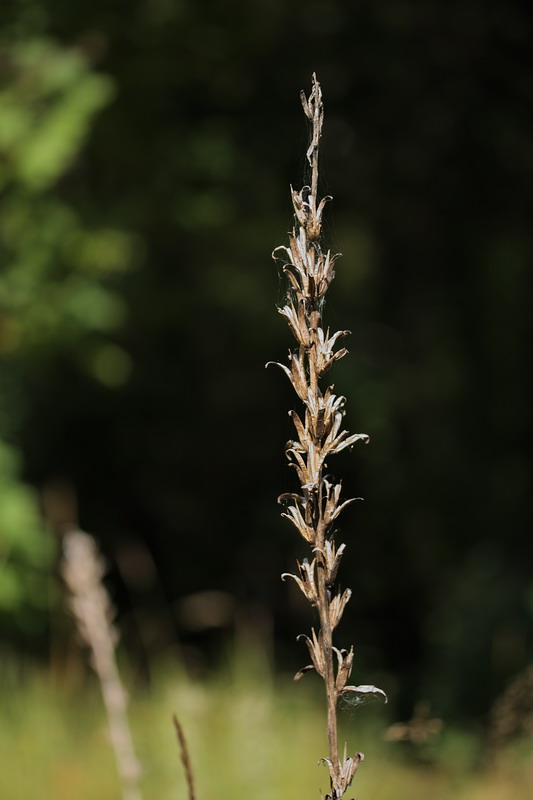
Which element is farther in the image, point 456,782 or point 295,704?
point 295,704

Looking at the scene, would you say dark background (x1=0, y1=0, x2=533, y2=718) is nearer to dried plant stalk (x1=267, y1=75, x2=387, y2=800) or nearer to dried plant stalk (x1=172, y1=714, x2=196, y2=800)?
dried plant stalk (x1=172, y1=714, x2=196, y2=800)

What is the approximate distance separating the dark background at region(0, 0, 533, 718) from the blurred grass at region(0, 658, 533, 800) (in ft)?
1.35

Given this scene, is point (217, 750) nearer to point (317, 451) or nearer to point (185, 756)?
point (185, 756)

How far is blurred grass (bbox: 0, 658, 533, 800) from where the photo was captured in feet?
12.6

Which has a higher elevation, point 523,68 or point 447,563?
point 523,68

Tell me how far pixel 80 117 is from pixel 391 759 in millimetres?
3512

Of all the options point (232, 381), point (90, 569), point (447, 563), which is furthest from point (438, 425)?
point (90, 569)

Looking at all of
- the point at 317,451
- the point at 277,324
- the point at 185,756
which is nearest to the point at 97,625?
the point at 185,756

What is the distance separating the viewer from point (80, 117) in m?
4.48

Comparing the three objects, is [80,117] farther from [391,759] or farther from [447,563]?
[447,563]

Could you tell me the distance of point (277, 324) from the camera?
7227 millimetres

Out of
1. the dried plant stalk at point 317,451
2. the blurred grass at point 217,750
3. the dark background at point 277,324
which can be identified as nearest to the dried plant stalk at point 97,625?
the dried plant stalk at point 317,451

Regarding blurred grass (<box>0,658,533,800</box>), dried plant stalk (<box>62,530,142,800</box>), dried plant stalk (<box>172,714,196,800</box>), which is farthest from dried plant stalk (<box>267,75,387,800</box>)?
blurred grass (<box>0,658,533,800</box>)

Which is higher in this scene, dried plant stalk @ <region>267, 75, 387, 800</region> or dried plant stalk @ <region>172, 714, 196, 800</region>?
dried plant stalk @ <region>267, 75, 387, 800</region>
